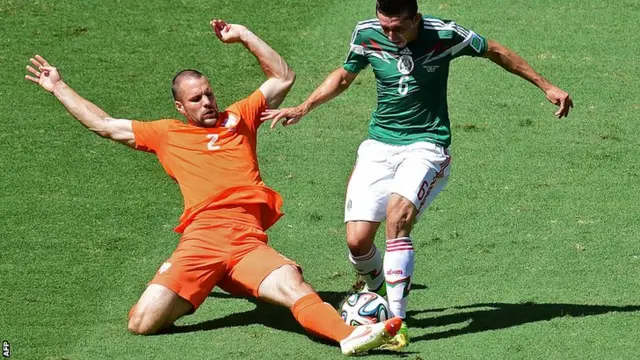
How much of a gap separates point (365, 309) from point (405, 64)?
1.74m

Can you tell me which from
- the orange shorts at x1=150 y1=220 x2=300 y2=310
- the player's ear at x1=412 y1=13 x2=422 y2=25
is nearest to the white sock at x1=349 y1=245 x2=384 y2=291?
the orange shorts at x1=150 y1=220 x2=300 y2=310

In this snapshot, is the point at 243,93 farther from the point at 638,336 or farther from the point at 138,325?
the point at 638,336

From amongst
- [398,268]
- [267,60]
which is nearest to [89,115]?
[267,60]

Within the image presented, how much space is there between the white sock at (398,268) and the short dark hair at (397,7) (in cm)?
154

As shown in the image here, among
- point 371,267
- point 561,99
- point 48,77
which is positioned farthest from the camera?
point 48,77

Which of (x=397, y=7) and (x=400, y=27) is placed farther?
(x=400, y=27)

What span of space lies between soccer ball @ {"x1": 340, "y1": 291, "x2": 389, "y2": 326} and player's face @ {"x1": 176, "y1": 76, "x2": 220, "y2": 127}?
184cm

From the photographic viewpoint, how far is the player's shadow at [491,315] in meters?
9.09

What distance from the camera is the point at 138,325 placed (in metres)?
9.12

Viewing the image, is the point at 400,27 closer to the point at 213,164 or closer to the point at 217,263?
the point at 213,164

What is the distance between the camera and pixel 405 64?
9.03 meters

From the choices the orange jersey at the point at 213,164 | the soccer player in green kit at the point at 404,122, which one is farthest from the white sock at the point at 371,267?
the orange jersey at the point at 213,164

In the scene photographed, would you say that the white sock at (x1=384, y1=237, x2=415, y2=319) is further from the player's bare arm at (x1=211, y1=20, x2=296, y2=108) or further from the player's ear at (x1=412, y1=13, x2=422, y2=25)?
the player's bare arm at (x1=211, y1=20, x2=296, y2=108)

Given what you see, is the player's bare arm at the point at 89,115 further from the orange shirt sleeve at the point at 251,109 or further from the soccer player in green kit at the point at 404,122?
the soccer player in green kit at the point at 404,122
